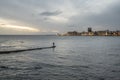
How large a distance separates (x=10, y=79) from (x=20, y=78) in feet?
4.17

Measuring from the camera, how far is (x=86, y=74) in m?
24.1

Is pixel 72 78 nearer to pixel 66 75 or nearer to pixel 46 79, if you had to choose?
pixel 66 75

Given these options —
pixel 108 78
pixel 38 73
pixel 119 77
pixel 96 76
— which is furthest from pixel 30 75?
pixel 119 77

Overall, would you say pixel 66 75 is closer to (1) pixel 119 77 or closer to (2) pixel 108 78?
(2) pixel 108 78

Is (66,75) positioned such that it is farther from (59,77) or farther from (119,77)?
(119,77)

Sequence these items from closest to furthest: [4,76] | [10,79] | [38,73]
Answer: [10,79], [4,76], [38,73]

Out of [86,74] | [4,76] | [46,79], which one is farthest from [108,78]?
[4,76]

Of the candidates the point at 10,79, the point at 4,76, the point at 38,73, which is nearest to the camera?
the point at 10,79

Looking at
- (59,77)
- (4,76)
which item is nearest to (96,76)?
(59,77)

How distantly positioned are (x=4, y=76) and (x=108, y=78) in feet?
46.4

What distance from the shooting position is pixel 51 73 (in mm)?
24969

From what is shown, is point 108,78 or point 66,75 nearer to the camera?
point 108,78

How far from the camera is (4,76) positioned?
74.3 ft

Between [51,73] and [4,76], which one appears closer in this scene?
[4,76]
